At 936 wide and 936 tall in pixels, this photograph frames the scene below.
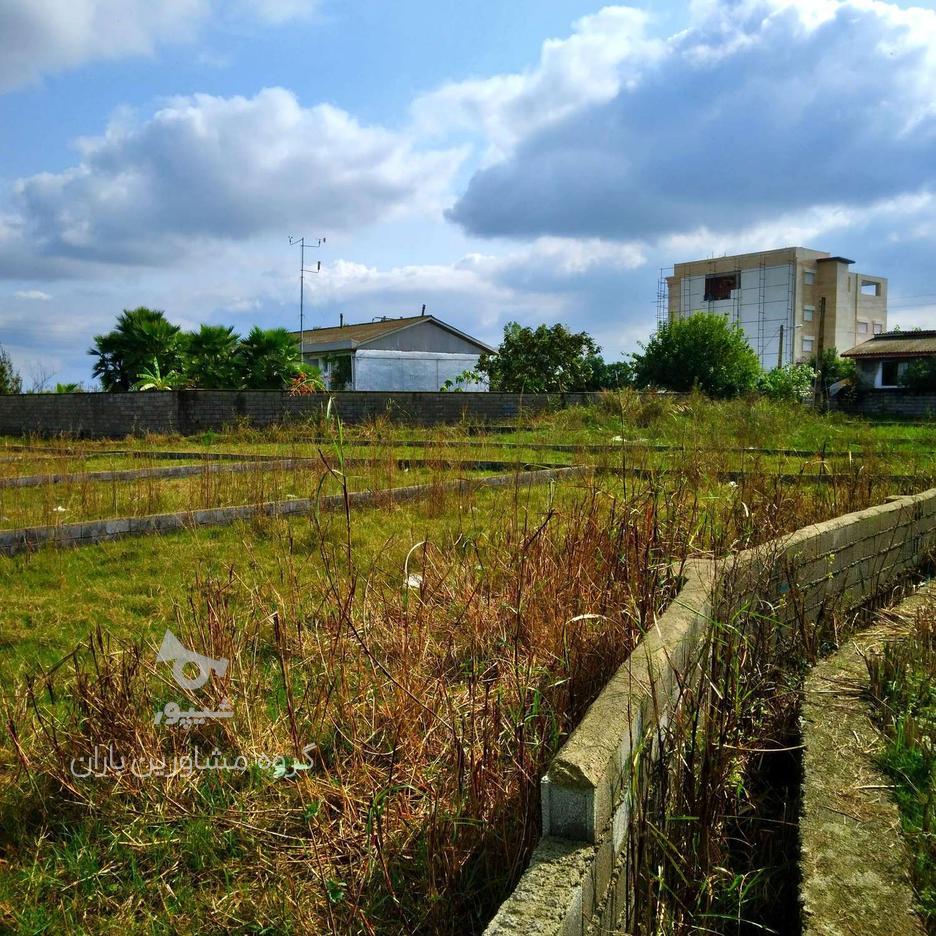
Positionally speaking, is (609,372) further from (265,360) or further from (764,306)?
(764,306)

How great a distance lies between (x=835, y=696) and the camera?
295 cm

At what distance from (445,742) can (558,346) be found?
27.7 metres

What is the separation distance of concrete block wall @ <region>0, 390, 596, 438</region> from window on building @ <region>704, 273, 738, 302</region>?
42.3 m

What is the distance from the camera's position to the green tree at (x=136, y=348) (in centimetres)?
2556

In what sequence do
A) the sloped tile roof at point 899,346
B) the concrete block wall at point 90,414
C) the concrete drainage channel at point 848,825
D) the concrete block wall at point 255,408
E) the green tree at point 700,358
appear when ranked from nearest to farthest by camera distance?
the concrete drainage channel at point 848,825, the concrete block wall at point 255,408, the concrete block wall at point 90,414, the green tree at point 700,358, the sloped tile roof at point 899,346

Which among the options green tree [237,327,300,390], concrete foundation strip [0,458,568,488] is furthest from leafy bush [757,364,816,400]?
concrete foundation strip [0,458,568,488]

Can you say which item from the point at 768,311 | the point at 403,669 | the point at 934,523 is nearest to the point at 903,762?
the point at 403,669

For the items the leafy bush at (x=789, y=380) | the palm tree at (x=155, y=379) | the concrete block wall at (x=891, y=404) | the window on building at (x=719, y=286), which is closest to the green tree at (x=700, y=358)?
the leafy bush at (x=789, y=380)

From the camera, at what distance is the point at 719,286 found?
56969mm

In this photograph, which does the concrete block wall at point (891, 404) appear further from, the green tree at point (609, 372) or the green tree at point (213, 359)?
→ the green tree at point (213, 359)

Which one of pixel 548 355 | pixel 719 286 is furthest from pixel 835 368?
pixel 548 355

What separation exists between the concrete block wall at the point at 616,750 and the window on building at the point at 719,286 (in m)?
56.2

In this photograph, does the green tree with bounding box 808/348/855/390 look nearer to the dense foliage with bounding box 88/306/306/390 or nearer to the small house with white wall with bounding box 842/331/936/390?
the small house with white wall with bounding box 842/331/936/390

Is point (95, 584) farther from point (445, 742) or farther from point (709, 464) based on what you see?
point (709, 464)
